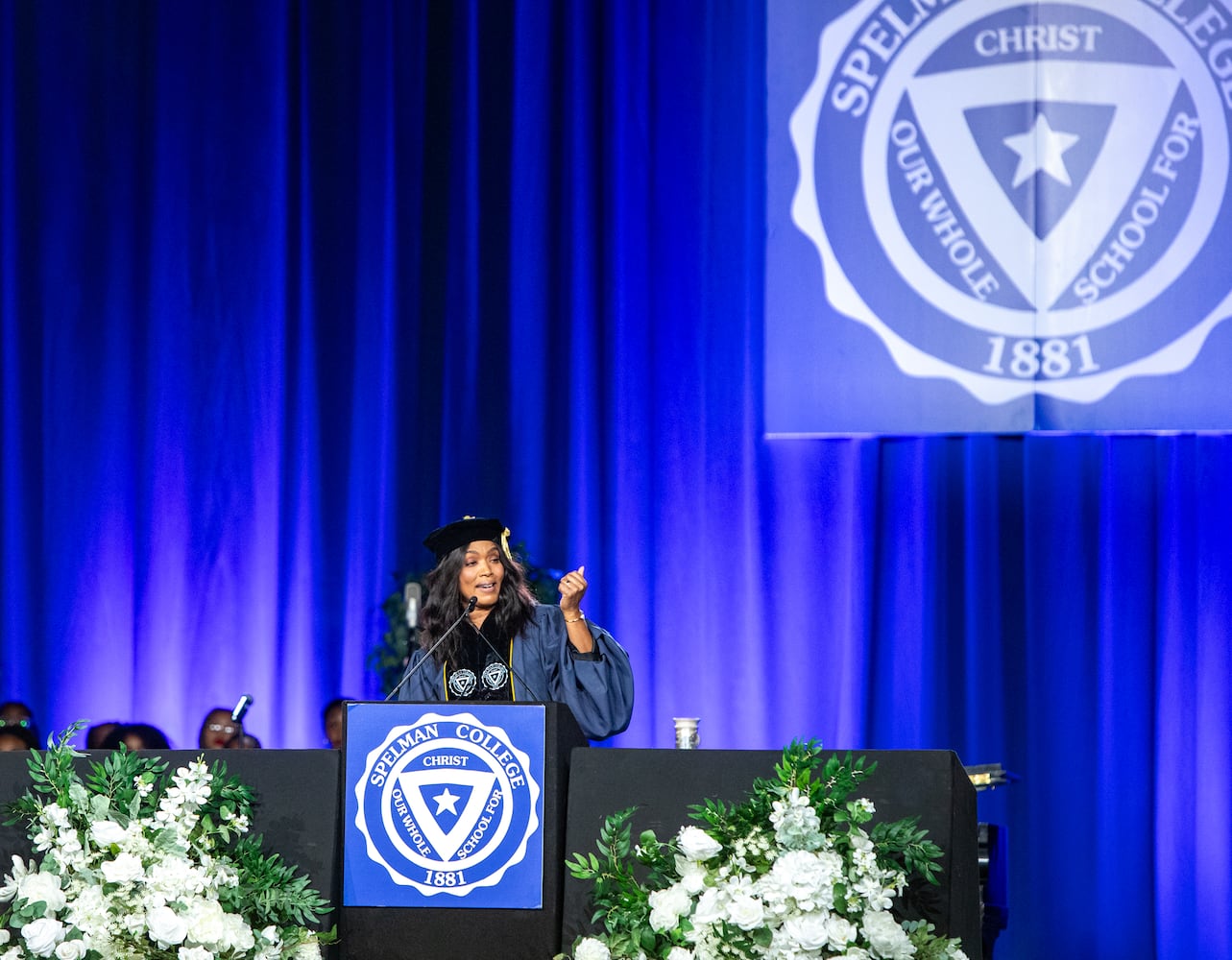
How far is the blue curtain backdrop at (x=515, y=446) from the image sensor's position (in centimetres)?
585

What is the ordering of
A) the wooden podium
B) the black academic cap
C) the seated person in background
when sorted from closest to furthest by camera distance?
the wooden podium, the black academic cap, the seated person in background

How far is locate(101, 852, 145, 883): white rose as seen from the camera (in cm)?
235

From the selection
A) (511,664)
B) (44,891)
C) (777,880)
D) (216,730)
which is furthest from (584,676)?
(216,730)

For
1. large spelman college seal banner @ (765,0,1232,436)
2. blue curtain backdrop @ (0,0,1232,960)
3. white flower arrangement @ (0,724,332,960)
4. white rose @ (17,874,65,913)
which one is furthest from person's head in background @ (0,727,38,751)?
white rose @ (17,874,65,913)

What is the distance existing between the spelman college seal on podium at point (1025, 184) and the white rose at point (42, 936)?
3.96 metres

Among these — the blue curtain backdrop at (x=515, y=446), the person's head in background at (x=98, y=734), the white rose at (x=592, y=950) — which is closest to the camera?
the white rose at (x=592, y=950)

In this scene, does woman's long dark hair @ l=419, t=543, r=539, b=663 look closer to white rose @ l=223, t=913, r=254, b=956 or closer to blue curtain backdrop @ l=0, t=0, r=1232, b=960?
white rose @ l=223, t=913, r=254, b=956

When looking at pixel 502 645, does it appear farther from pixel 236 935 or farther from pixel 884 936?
pixel 884 936

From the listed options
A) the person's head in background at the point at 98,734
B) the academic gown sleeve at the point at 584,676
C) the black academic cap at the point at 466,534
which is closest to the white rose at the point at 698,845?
the academic gown sleeve at the point at 584,676

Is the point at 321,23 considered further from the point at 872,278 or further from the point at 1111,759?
the point at 1111,759

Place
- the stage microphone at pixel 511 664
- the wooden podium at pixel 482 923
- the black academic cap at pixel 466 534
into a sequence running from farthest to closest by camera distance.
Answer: the black academic cap at pixel 466 534
the stage microphone at pixel 511 664
the wooden podium at pixel 482 923

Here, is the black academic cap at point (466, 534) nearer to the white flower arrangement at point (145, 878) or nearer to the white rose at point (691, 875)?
the white flower arrangement at point (145, 878)

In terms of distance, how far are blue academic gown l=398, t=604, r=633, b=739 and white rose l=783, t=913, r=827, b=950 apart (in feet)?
3.76

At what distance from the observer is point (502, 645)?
12.0ft
